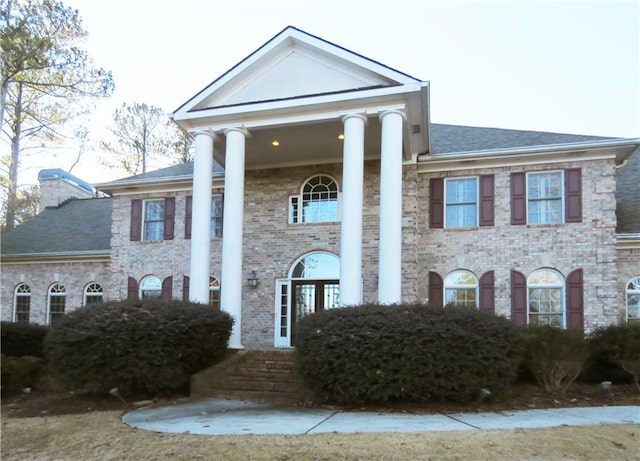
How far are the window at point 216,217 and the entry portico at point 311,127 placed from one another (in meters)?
2.83

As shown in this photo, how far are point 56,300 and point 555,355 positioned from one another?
1653 cm

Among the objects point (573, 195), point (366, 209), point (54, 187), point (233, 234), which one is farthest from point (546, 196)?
point (54, 187)

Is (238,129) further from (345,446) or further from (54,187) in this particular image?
(54,187)

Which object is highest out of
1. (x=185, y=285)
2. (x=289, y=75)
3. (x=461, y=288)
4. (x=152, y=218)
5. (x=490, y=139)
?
(x=289, y=75)

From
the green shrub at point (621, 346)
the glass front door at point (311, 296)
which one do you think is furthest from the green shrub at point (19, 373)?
the green shrub at point (621, 346)

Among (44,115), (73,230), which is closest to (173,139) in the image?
(44,115)

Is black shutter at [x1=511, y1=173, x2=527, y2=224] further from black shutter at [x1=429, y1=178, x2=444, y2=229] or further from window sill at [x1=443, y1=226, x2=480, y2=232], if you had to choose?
black shutter at [x1=429, y1=178, x2=444, y2=229]

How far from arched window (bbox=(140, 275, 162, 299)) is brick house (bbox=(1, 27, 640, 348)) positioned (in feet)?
0.23

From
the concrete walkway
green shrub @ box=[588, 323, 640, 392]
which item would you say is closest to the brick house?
green shrub @ box=[588, 323, 640, 392]

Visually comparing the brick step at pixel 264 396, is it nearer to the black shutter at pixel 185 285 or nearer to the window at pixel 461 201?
the black shutter at pixel 185 285

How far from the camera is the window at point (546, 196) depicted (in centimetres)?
1344

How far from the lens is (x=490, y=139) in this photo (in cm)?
1525

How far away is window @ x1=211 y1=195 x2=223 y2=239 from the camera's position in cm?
1628

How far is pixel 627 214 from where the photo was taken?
14195mm
